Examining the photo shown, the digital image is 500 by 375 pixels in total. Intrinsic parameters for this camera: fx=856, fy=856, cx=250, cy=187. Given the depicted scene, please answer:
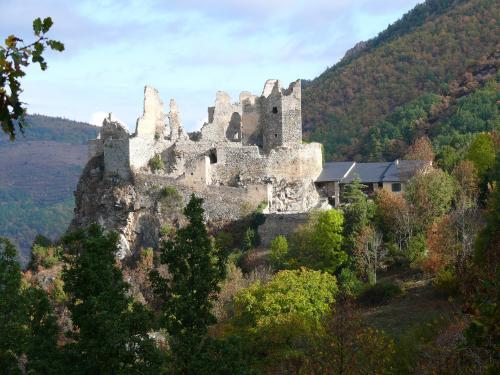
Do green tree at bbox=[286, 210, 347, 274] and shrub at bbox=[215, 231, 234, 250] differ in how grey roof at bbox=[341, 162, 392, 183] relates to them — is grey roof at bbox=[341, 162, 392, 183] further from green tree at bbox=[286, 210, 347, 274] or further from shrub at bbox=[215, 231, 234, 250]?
shrub at bbox=[215, 231, 234, 250]

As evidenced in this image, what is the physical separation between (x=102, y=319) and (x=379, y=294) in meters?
19.8

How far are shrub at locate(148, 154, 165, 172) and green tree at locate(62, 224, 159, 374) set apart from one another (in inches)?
1075

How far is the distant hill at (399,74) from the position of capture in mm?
96125

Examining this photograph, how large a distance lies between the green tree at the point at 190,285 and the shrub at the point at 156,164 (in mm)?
26657

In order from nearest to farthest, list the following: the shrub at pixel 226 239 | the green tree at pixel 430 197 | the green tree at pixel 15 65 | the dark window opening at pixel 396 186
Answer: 1. the green tree at pixel 15 65
2. the green tree at pixel 430 197
3. the shrub at pixel 226 239
4. the dark window opening at pixel 396 186

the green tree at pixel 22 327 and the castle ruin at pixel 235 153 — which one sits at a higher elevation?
the castle ruin at pixel 235 153

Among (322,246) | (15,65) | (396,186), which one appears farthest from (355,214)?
(15,65)

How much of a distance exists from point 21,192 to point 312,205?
470ft

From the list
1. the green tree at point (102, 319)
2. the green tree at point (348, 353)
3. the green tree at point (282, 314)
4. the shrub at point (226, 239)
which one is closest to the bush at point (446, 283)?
the green tree at point (282, 314)

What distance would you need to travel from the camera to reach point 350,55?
131 m

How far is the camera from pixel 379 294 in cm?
3909

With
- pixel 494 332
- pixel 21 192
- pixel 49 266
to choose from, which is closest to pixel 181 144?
pixel 49 266

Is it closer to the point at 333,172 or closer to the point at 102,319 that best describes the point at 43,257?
the point at 333,172

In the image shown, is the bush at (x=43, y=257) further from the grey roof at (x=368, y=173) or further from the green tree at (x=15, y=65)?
the green tree at (x=15, y=65)
